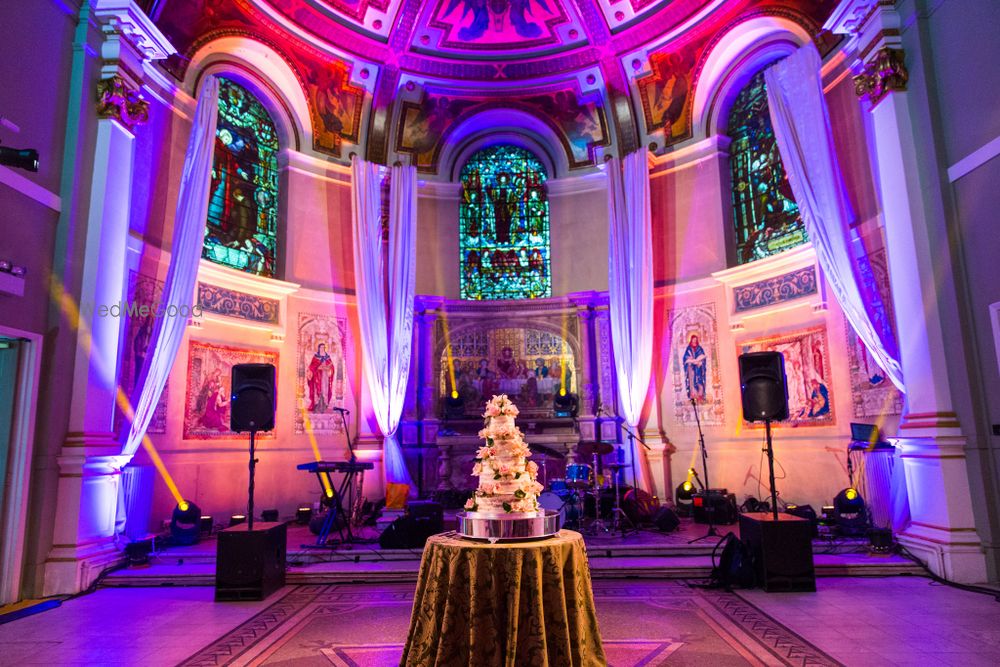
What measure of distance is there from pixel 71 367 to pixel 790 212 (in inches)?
407

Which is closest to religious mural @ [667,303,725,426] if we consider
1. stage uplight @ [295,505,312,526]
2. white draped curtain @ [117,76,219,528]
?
stage uplight @ [295,505,312,526]

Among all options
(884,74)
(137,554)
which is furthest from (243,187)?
(884,74)

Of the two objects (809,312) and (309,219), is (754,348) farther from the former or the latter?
(309,219)

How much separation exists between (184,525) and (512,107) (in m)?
9.99

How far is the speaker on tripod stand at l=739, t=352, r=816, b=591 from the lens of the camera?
6012 mm

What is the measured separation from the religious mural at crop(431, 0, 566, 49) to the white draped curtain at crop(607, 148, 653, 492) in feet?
10.8

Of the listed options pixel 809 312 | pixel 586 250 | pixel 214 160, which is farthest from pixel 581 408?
pixel 214 160

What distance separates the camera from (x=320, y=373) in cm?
1145

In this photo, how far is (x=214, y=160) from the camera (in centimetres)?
1054

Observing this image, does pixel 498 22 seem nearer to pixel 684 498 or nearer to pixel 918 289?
pixel 918 289

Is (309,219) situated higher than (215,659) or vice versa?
(309,219)

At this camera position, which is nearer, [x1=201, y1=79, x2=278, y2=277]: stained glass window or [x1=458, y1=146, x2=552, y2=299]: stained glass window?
[x1=201, y1=79, x2=278, y2=277]: stained glass window

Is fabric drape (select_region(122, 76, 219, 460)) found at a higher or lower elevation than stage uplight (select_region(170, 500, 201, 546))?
higher

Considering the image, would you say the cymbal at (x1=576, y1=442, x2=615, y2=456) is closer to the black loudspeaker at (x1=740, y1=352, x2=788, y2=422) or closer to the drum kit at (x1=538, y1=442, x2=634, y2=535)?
the drum kit at (x1=538, y1=442, x2=634, y2=535)
